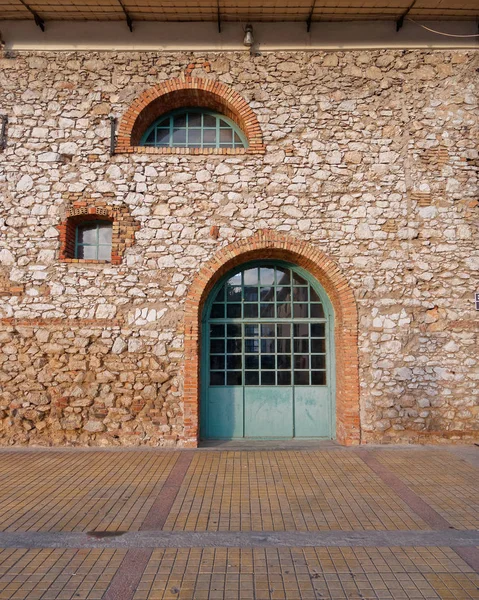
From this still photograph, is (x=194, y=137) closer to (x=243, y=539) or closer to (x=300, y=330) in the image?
(x=300, y=330)

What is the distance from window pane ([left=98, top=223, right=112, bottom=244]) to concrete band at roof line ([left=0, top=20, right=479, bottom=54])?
3.11 m

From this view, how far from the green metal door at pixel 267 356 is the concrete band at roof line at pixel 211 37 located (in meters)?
3.93

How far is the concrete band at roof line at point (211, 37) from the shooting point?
663 cm

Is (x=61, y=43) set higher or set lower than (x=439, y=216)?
higher

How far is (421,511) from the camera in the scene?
386 cm

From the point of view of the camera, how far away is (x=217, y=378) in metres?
6.61

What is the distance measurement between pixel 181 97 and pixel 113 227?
2.64 meters

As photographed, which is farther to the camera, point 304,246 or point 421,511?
point 304,246

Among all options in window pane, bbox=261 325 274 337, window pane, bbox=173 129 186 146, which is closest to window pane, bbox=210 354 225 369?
window pane, bbox=261 325 274 337

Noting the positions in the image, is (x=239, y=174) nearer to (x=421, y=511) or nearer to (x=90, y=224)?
(x=90, y=224)

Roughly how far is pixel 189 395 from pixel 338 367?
2560 millimetres

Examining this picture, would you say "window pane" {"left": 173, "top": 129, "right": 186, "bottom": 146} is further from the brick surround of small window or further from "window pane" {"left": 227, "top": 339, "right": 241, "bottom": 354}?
"window pane" {"left": 227, "top": 339, "right": 241, "bottom": 354}

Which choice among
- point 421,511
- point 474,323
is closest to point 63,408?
point 421,511

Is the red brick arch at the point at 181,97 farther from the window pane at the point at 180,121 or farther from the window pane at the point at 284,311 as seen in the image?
the window pane at the point at 284,311
